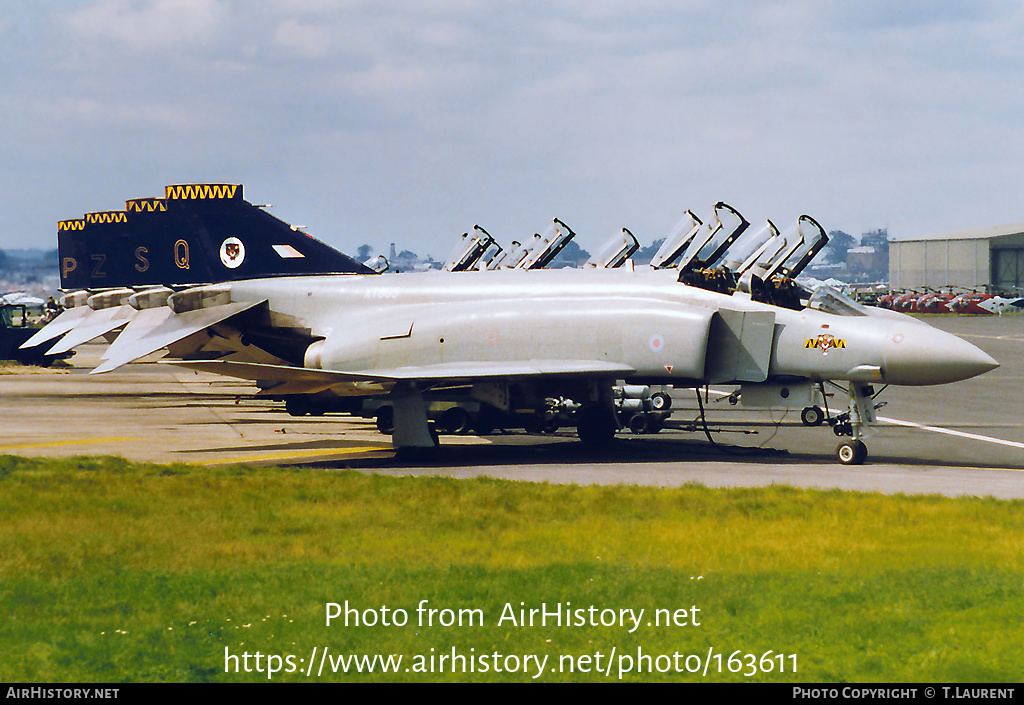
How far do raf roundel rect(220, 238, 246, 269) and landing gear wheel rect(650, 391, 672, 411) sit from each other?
9842 mm

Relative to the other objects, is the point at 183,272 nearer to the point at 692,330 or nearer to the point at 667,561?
the point at 692,330

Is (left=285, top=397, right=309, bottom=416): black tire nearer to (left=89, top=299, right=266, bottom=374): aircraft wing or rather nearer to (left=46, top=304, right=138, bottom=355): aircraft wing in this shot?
(left=89, top=299, right=266, bottom=374): aircraft wing

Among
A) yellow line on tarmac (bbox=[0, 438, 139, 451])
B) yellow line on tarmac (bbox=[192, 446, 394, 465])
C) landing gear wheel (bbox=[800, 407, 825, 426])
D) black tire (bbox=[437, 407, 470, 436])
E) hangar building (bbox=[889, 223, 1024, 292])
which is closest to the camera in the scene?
yellow line on tarmac (bbox=[192, 446, 394, 465])

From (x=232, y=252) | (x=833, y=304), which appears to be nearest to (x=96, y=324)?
(x=232, y=252)

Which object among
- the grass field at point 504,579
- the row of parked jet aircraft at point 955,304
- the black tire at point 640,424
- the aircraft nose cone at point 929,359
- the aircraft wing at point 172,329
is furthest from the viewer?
the row of parked jet aircraft at point 955,304

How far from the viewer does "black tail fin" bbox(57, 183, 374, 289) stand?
80.9 feet

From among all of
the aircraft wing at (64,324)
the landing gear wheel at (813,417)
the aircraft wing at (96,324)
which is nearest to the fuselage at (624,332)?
the landing gear wheel at (813,417)

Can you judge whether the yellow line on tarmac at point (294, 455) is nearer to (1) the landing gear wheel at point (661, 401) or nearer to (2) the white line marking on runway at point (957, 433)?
(1) the landing gear wheel at point (661, 401)

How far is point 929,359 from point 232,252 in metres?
15.9

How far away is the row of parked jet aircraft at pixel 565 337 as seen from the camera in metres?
15.6

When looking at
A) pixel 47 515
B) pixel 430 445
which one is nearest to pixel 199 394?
pixel 430 445

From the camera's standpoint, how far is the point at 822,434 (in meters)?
20.0

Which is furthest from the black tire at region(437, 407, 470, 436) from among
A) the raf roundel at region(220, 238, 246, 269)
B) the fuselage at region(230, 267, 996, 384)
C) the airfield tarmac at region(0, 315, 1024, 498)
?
the raf roundel at region(220, 238, 246, 269)

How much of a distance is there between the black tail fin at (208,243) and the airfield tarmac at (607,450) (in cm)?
320
